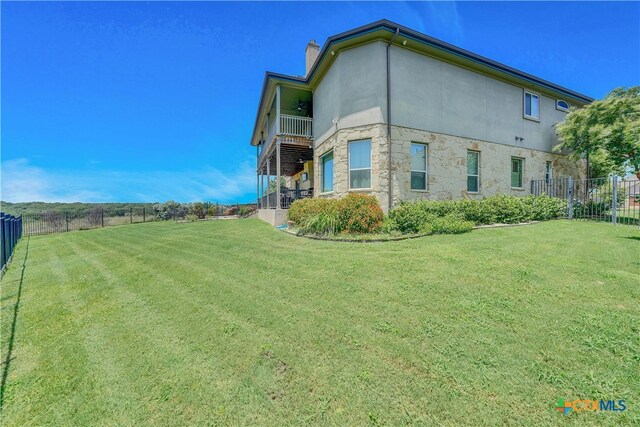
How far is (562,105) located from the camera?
14.9 m

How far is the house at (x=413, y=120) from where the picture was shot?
32.3 ft

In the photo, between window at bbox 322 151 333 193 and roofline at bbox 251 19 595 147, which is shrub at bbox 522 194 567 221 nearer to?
roofline at bbox 251 19 595 147

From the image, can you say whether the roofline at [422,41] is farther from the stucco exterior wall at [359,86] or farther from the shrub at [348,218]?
the shrub at [348,218]

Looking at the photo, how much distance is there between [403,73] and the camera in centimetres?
1011

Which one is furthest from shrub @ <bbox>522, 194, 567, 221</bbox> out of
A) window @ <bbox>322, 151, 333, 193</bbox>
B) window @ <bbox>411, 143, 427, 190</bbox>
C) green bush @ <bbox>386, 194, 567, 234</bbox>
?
window @ <bbox>322, 151, 333, 193</bbox>

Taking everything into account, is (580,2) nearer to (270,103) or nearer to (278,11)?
(278,11)

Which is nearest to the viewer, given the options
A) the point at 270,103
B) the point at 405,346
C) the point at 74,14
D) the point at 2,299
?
the point at 405,346

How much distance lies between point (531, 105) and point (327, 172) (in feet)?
37.7

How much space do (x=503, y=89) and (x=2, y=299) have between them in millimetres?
18209

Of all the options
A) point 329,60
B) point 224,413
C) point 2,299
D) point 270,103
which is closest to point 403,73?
point 329,60

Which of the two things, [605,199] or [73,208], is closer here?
[605,199]

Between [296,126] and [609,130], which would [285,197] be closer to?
[296,126]

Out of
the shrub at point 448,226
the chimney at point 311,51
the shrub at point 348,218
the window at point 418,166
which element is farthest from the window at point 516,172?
the chimney at point 311,51

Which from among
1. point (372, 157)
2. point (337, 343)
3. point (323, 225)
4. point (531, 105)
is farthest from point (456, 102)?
point (337, 343)
